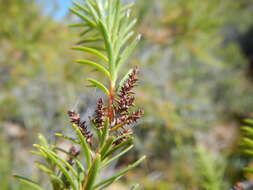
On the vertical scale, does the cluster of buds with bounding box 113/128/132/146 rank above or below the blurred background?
below

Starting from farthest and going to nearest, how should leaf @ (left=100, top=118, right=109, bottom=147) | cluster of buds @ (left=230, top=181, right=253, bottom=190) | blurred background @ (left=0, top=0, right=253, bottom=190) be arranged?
blurred background @ (left=0, top=0, right=253, bottom=190) → cluster of buds @ (left=230, top=181, right=253, bottom=190) → leaf @ (left=100, top=118, right=109, bottom=147)

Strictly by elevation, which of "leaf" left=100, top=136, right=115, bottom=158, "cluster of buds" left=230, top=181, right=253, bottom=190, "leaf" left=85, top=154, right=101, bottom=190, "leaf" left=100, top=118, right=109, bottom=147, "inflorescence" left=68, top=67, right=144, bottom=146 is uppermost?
"inflorescence" left=68, top=67, right=144, bottom=146

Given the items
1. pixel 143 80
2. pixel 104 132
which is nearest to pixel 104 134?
pixel 104 132

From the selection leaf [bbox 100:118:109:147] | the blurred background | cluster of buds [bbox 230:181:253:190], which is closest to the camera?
leaf [bbox 100:118:109:147]

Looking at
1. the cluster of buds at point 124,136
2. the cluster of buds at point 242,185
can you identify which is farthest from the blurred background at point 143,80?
the cluster of buds at point 124,136

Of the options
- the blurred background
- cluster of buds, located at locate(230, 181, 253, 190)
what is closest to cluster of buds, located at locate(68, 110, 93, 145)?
cluster of buds, located at locate(230, 181, 253, 190)

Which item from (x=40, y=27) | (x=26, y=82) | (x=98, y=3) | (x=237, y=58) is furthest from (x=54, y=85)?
(x=237, y=58)

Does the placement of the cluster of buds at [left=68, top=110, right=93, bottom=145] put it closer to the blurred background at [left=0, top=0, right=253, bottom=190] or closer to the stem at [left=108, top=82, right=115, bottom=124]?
the stem at [left=108, top=82, right=115, bottom=124]

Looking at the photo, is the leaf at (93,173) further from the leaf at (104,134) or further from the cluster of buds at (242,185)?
the cluster of buds at (242,185)

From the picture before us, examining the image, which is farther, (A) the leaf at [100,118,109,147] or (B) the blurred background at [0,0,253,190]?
(B) the blurred background at [0,0,253,190]
